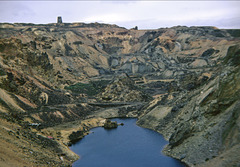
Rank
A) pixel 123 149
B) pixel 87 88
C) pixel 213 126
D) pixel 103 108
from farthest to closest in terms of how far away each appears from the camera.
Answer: pixel 87 88, pixel 103 108, pixel 123 149, pixel 213 126

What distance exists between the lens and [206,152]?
4481cm

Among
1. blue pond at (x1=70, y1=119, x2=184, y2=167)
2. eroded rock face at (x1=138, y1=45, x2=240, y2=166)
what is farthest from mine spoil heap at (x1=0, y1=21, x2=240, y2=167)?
blue pond at (x1=70, y1=119, x2=184, y2=167)

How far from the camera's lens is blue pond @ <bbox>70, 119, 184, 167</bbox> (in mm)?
51312

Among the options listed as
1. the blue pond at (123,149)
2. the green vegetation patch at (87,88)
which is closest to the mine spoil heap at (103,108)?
the green vegetation patch at (87,88)

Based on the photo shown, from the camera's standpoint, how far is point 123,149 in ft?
194

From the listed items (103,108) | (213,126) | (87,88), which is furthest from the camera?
(87,88)

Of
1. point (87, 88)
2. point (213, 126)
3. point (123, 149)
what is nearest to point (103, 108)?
point (87, 88)

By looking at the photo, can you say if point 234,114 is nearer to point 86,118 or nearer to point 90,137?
point 90,137

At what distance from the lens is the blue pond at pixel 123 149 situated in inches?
2020

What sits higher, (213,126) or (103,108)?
(213,126)

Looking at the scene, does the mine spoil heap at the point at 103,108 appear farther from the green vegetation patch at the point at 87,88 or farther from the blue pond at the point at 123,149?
the blue pond at the point at 123,149

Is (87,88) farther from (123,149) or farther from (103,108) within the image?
(123,149)

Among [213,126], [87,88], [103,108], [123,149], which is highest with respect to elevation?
[87,88]

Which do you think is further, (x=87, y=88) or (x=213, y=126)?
(x=87, y=88)
